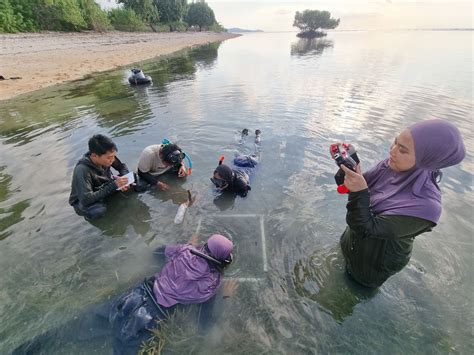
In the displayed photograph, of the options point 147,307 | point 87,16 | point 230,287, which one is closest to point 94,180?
point 147,307

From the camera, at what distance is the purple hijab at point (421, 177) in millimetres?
1975

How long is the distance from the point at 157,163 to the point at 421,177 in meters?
5.11

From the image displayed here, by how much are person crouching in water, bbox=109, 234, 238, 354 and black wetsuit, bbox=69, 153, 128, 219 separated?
2.14 m

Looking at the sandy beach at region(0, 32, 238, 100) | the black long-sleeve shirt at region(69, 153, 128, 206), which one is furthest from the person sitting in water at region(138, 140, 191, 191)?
the sandy beach at region(0, 32, 238, 100)

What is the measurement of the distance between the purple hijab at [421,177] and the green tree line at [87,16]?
41.2m

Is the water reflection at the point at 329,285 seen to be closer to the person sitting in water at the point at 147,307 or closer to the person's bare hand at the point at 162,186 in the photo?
the person sitting in water at the point at 147,307

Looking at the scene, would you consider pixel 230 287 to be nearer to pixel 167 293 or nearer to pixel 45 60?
pixel 167 293

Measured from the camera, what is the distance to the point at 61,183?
6121mm

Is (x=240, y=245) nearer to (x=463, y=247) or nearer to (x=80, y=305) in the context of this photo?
(x=80, y=305)

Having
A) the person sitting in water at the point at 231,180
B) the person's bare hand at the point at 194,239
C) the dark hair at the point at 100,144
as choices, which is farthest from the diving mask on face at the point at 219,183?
the dark hair at the point at 100,144

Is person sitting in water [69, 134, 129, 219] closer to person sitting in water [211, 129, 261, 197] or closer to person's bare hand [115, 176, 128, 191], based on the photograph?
person's bare hand [115, 176, 128, 191]

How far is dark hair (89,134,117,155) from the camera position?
438 centimetres

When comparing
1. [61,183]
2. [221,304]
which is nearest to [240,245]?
[221,304]

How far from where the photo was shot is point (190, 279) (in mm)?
3143
